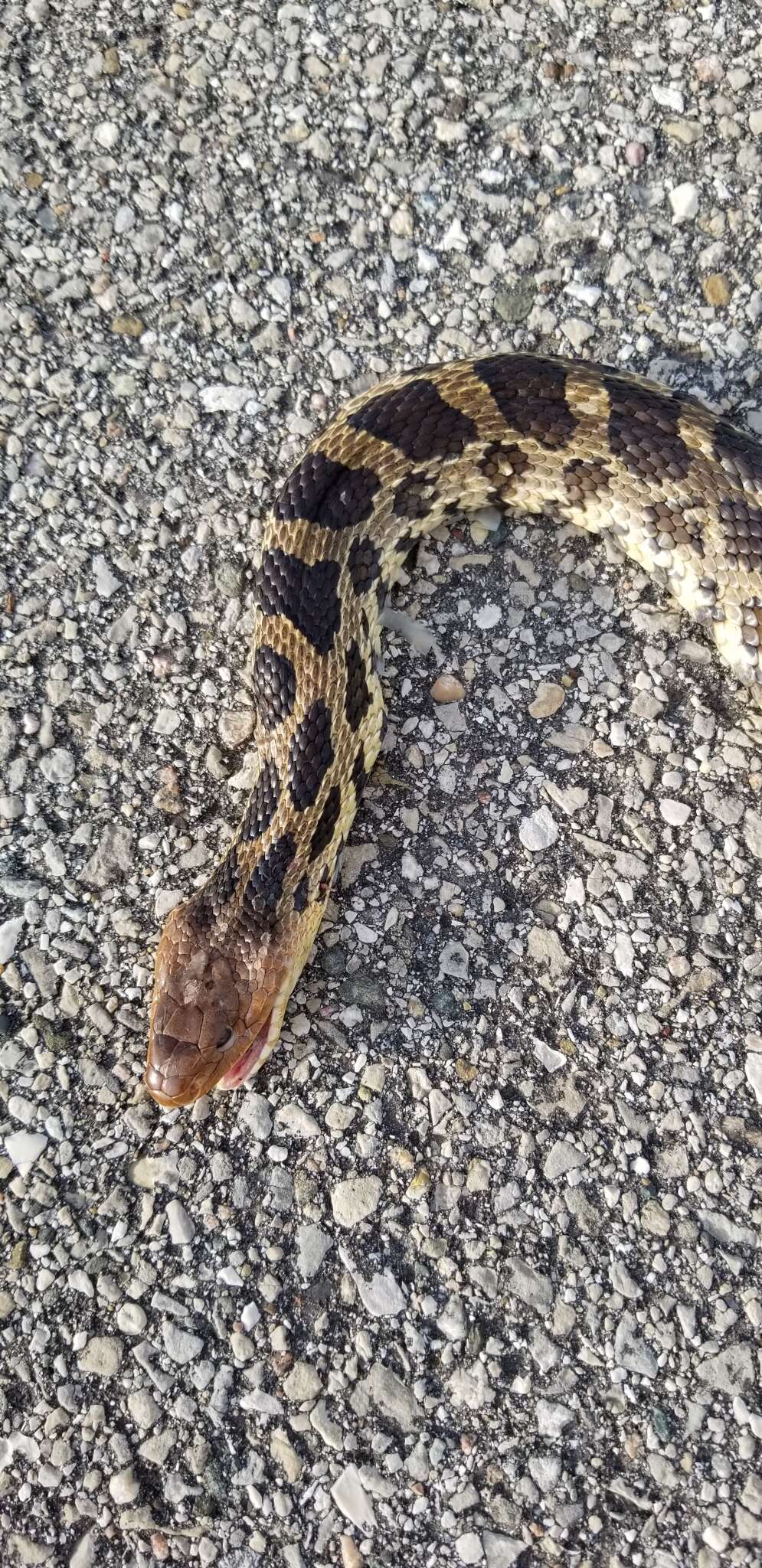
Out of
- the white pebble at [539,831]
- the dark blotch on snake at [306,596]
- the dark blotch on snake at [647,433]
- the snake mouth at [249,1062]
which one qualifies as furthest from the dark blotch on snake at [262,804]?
the dark blotch on snake at [647,433]

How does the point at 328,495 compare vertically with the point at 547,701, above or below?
above

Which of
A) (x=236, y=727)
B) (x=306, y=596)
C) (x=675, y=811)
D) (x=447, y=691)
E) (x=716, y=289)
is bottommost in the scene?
(x=236, y=727)

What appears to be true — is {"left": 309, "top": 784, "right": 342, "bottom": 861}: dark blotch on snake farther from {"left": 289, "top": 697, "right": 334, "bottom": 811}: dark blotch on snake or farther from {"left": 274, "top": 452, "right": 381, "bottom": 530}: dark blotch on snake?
{"left": 274, "top": 452, "right": 381, "bottom": 530}: dark blotch on snake

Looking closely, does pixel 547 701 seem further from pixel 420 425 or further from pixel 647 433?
pixel 420 425

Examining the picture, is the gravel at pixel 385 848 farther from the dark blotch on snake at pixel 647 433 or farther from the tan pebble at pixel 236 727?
the dark blotch on snake at pixel 647 433

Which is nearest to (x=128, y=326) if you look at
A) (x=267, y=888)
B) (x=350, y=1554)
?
(x=267, y=888)

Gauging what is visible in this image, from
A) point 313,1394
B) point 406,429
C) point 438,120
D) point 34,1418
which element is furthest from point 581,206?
point 34,1418

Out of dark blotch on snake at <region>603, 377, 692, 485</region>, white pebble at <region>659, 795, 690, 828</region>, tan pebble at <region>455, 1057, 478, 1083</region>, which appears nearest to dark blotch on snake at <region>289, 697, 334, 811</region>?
tan pebble at <region>455, 1057, 478, 1083</region>

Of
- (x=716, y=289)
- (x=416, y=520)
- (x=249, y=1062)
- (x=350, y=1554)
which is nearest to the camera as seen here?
(x=350, y=1554)
